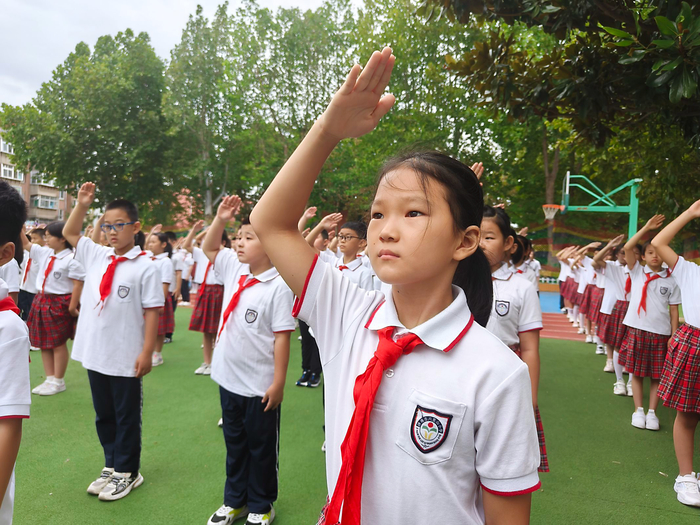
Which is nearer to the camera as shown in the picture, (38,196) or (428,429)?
(428,429)

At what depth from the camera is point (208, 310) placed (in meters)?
6.14

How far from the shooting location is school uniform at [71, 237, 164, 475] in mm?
3049

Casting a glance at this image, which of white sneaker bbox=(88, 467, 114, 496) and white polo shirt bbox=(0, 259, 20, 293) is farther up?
white polo shirt bbox=(0, 259, 20, 293)

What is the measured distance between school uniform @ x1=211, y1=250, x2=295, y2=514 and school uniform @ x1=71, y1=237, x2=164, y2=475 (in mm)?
650

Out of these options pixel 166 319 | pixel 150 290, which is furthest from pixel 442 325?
pixel 166 319

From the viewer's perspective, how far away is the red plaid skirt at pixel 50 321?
505 cm

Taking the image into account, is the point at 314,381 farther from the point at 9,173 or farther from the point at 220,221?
the point at 9,173

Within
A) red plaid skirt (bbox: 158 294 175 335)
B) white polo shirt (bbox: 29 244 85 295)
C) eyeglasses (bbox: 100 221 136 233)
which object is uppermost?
eyeglasses (bbox: 100 221 136 233)

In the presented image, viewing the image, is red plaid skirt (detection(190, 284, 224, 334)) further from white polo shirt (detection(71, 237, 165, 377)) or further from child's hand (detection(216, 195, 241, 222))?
child's hand (detection(216, 195, 241, 222))

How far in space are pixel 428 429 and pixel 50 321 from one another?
5193mm

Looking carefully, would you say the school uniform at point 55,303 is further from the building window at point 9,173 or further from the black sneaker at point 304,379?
the building window at point 9,173

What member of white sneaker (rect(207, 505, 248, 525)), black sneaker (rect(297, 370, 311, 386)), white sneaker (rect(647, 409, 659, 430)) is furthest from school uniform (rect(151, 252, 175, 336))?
white sneaker (rect(647, 409, 659, 430))

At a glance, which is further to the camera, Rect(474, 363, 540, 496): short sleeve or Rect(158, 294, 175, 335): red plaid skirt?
Rect(158, 294, 175, 335): red plaid skirt

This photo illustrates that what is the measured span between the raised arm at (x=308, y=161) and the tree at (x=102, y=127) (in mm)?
22453
